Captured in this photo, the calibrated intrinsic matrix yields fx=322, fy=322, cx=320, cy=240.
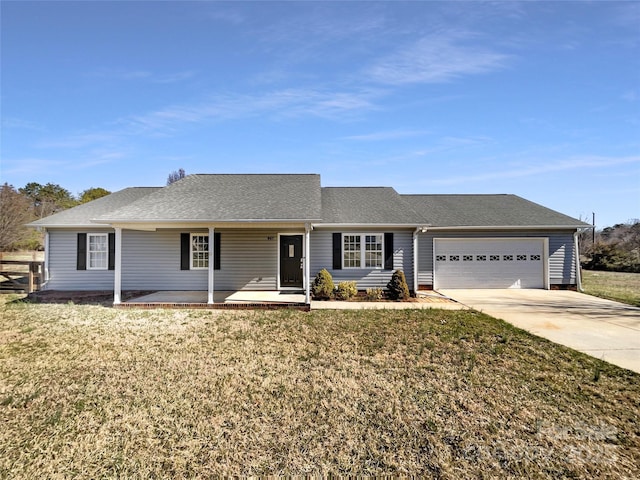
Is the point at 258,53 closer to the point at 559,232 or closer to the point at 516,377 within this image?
the point at 516,377

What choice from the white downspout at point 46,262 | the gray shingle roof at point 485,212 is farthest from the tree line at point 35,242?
the white downspout at point 46,262

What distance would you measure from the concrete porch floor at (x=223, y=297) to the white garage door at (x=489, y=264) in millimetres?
6529

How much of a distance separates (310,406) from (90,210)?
13.3m

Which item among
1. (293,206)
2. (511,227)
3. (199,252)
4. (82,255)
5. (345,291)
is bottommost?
(345,291)

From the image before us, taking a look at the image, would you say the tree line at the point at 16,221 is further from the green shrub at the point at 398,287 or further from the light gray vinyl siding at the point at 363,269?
the green shrub at the point at 398,287

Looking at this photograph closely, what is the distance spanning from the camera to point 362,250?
39.6 ft

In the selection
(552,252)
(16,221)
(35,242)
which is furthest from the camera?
(35,242)

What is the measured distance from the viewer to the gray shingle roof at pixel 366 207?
11.9m

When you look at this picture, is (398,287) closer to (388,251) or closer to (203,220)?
(388,251)

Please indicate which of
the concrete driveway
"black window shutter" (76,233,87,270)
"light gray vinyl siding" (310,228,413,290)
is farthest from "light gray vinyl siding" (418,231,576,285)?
"black window shutter" (76,233,87,270)

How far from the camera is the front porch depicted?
9.49m

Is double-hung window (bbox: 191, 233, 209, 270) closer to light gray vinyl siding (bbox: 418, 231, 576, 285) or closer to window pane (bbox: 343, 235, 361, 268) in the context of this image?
window pane (bbox: 343, 235, 361, 268)

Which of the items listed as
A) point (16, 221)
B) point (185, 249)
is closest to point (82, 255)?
point (185, 249)

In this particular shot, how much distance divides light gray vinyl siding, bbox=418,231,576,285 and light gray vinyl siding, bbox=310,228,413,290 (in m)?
1.80
